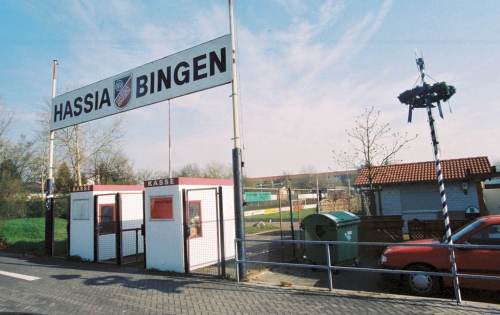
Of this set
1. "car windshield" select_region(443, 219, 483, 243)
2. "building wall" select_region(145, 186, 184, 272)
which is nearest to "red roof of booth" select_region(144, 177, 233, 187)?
"building wall" select_region(145, 186, 184, 272)

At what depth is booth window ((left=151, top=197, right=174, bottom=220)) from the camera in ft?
33.5

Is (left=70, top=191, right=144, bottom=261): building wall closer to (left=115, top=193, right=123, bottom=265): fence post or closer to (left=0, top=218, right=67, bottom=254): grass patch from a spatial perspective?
(left=115, top=193, right=123, bottom=265): fence post

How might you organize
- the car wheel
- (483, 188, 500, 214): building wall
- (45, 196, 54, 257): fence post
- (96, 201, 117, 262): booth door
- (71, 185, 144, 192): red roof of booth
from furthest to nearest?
1. (483, 188, 500, 214): building wall
2. (45, 196, 54, 257): fence post
3. (71, 185, 144, 192): red roof of booth
4. (96, 201, 117, 262): booth door
5. the car wheel

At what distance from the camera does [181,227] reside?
9883mm

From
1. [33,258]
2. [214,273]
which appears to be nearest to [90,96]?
[33,258]

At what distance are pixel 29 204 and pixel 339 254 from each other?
2615 cm

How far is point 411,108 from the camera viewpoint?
7.60 metres

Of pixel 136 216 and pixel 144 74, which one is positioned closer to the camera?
pixel 144 74

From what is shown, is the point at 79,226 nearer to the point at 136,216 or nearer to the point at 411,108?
the point at 136,216

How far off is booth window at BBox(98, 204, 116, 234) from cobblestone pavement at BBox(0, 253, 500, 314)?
11.4 ft

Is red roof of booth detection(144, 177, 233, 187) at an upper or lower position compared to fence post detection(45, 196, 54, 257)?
upper

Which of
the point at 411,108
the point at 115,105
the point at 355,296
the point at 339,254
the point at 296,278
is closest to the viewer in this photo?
the point at 355,296

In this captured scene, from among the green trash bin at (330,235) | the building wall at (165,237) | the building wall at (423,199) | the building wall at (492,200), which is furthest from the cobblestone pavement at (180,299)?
the building wall at (492,200)

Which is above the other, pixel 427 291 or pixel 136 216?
pixel 136 216
